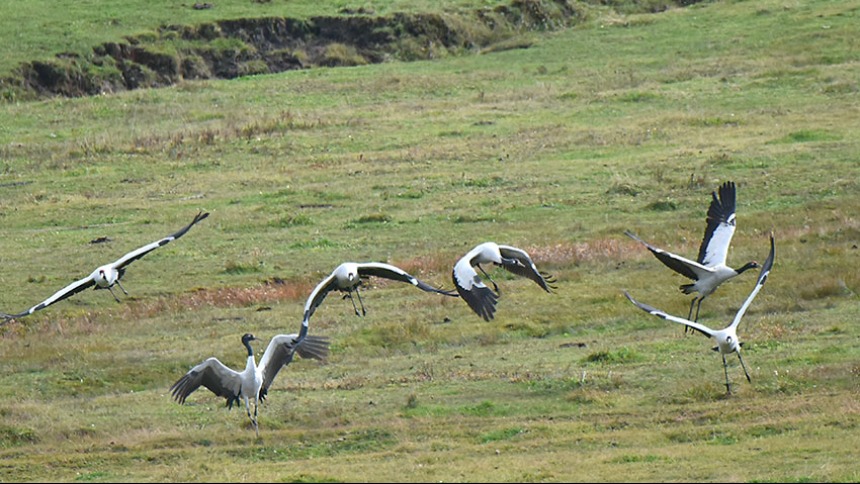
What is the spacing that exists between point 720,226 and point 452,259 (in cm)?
901

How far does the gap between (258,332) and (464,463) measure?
28.6ft

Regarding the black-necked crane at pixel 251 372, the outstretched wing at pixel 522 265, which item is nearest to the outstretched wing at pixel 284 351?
the black-necked crane at pixel 251 372

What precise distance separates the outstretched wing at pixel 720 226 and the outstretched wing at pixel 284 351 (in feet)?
17.7

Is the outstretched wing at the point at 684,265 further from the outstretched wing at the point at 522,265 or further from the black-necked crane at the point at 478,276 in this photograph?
the black-necked crane at the point at 478,276

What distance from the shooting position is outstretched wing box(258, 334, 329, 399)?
1673 cm

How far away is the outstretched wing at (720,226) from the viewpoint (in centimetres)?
1933

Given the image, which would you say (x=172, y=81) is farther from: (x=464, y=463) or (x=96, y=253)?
(x=464, y=463)

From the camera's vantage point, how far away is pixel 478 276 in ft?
55.8

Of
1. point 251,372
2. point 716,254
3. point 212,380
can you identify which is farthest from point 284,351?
point 716,254

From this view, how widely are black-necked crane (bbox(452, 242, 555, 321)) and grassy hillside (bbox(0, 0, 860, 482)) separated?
164 centimetres

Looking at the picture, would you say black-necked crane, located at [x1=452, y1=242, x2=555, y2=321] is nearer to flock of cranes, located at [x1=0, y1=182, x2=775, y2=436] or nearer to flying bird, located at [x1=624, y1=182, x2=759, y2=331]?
flock of cranes, located at [x1=0, y1=182, x2=775, y2=436]

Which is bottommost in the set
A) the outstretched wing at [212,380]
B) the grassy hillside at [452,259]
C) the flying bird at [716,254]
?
the grassy hillside at [452,259]

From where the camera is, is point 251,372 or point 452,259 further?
point 452,259

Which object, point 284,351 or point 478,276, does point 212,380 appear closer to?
point 284,351
